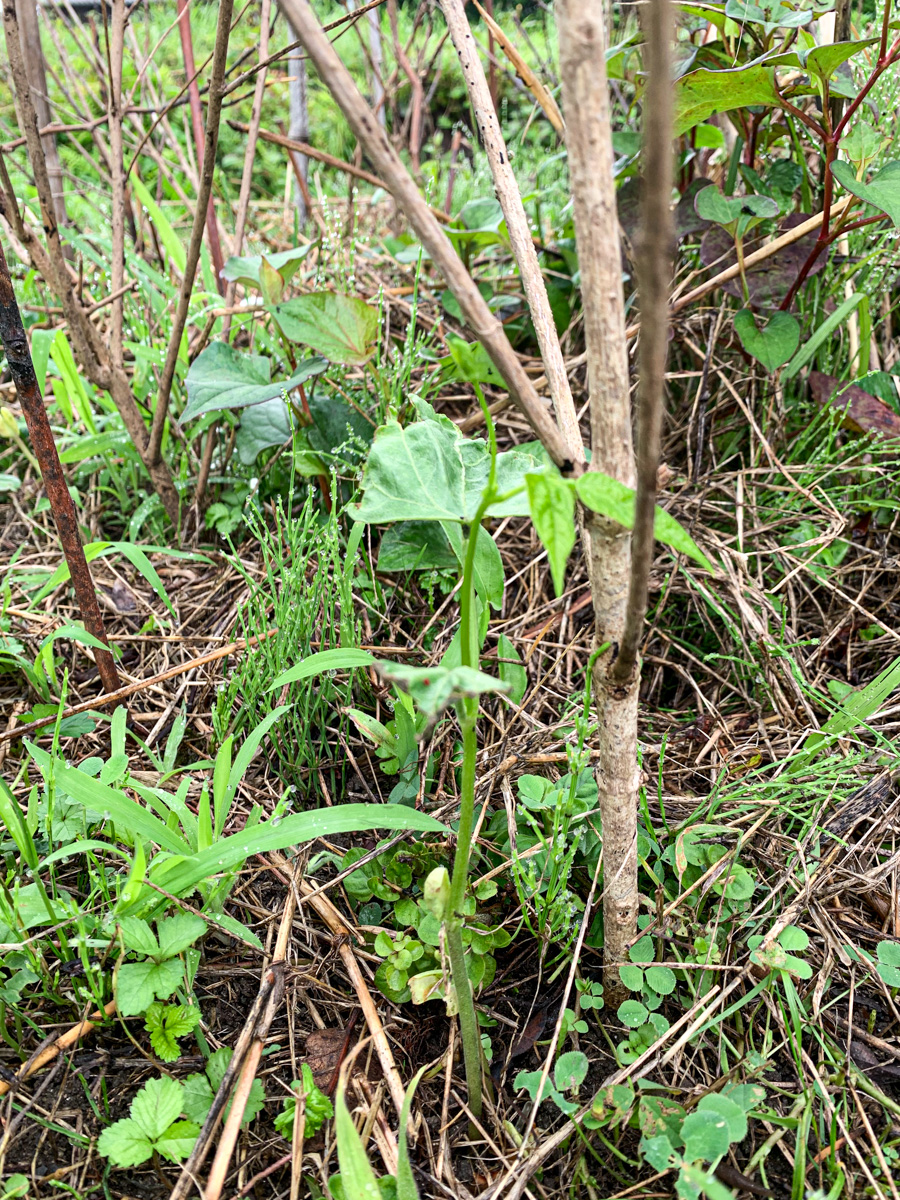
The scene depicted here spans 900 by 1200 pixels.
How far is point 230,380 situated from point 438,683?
3.51 feet

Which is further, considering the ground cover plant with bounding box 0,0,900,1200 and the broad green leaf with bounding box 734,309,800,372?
the broad green leaf with bounding box 734,309,800,372

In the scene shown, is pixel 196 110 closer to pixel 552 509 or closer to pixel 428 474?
pixel 428 474

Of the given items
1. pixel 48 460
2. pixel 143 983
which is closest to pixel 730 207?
pixel 48 460

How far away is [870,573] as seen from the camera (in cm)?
157

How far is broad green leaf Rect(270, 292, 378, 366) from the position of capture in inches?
58.4

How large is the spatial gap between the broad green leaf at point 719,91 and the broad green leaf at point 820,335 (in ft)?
1.32

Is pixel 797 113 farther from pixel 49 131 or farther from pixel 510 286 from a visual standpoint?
pixel 49 131

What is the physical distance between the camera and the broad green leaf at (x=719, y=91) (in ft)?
3.91

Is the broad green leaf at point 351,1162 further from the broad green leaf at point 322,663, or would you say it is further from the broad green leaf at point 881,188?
the broad green leaf at point 881,188

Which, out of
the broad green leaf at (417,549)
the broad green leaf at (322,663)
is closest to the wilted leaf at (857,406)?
the broad green leaf at (417,549)

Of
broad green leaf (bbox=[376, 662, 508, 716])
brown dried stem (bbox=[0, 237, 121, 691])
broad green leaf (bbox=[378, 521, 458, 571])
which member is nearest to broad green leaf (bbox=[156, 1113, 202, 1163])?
broad green leaf (bbox=[376, 662, 508, 716])

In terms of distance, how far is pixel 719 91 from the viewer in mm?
1236

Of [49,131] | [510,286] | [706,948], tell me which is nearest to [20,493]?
[49,131]

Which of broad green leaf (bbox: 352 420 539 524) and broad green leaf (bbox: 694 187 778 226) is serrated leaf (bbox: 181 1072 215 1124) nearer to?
broad green leaf (bbox: 352 420 539 524)
